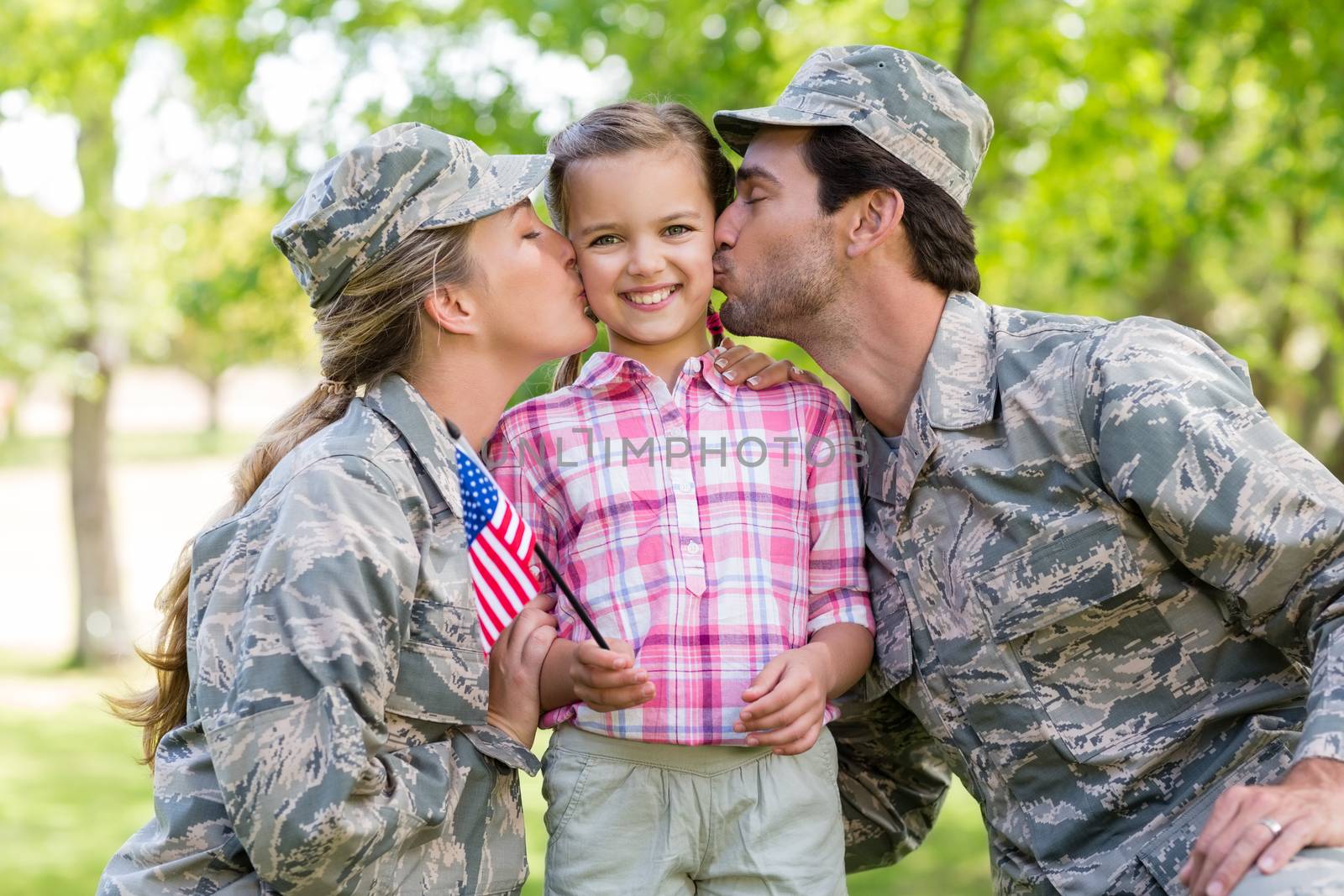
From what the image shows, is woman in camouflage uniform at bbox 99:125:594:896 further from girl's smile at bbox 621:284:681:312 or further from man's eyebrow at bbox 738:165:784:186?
man's eyebrow at bbox 738:165:784:186

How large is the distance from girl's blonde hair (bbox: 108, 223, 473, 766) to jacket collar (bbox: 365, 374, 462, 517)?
10 centimetres

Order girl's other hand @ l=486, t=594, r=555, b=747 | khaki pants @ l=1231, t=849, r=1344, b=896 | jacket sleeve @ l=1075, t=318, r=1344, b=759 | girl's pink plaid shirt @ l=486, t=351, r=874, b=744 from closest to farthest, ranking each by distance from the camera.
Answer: khaki pants @ l=1231, t=849, r=1344, b=896 → jacket sleeve @ l=1075, t=318, r=1344, b=759 → girl's other hand @ l=486, t=594, r=555, b=747 → girl's pink plaid shirt @ l=486, t=351, r=874, b=744

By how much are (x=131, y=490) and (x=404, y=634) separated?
36294mm

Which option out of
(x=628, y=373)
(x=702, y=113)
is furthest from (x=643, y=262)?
(x=702, y=113)

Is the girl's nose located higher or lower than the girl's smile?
higher

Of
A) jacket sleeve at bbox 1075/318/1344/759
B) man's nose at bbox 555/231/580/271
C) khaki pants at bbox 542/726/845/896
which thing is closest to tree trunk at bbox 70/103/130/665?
man's nose at bbox 555/231/580/271

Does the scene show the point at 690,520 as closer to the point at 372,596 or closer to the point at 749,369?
the point at 749,369

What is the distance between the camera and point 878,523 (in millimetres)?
3178

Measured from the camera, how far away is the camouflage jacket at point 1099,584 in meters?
2.65

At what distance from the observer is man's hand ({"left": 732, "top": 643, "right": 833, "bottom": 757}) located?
2.71 m

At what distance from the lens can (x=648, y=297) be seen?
311cm

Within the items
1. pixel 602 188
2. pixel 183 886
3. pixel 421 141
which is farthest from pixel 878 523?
pixel 183 886

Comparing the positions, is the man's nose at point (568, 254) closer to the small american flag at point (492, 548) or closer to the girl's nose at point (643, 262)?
the girl's nose at point (643, 262)

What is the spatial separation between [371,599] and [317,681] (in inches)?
6.9
